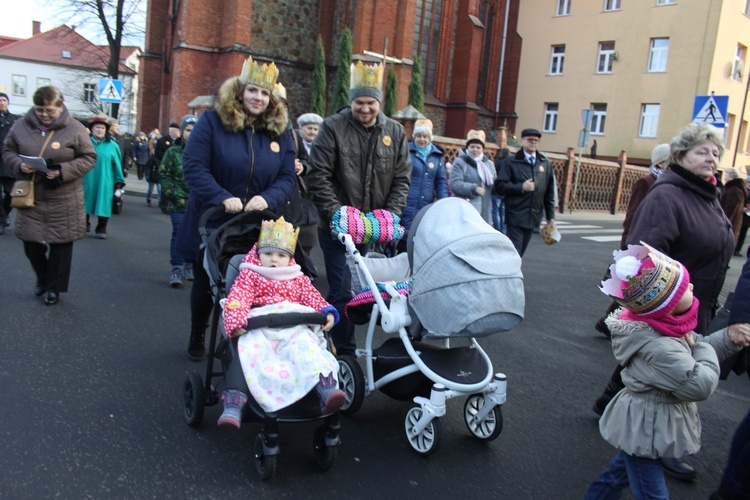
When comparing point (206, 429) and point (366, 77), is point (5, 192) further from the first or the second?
point (206, 429)

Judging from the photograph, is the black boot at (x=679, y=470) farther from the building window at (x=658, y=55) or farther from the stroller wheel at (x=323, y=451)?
the building window at (x=658, y=55)

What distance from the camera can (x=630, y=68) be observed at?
1353 inches

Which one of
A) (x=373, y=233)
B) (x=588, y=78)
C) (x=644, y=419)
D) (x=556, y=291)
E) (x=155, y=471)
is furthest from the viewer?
(x=588, y=78)

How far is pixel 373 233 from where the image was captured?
4637 mm

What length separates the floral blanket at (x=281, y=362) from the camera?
333cm

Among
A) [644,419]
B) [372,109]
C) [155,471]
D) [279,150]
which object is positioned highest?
[372,109]

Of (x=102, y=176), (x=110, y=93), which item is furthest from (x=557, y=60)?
(x=102, y=176)

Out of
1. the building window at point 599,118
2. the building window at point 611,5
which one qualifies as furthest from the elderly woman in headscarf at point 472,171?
the building window at point 611,5

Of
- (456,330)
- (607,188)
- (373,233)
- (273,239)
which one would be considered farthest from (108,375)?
(607,188)

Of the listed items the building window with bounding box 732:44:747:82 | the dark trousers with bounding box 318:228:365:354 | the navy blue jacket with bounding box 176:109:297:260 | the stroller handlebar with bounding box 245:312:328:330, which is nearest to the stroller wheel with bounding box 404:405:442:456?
the stroller handlebar with bounding box 245:312:328:330

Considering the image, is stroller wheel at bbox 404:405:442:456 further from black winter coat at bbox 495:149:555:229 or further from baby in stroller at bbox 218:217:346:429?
black winter coat at bbox 495:149:555:229

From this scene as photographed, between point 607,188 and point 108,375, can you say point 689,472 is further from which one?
point 607,188

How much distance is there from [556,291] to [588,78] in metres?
30.3

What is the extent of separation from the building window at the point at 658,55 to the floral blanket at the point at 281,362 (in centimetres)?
3493
